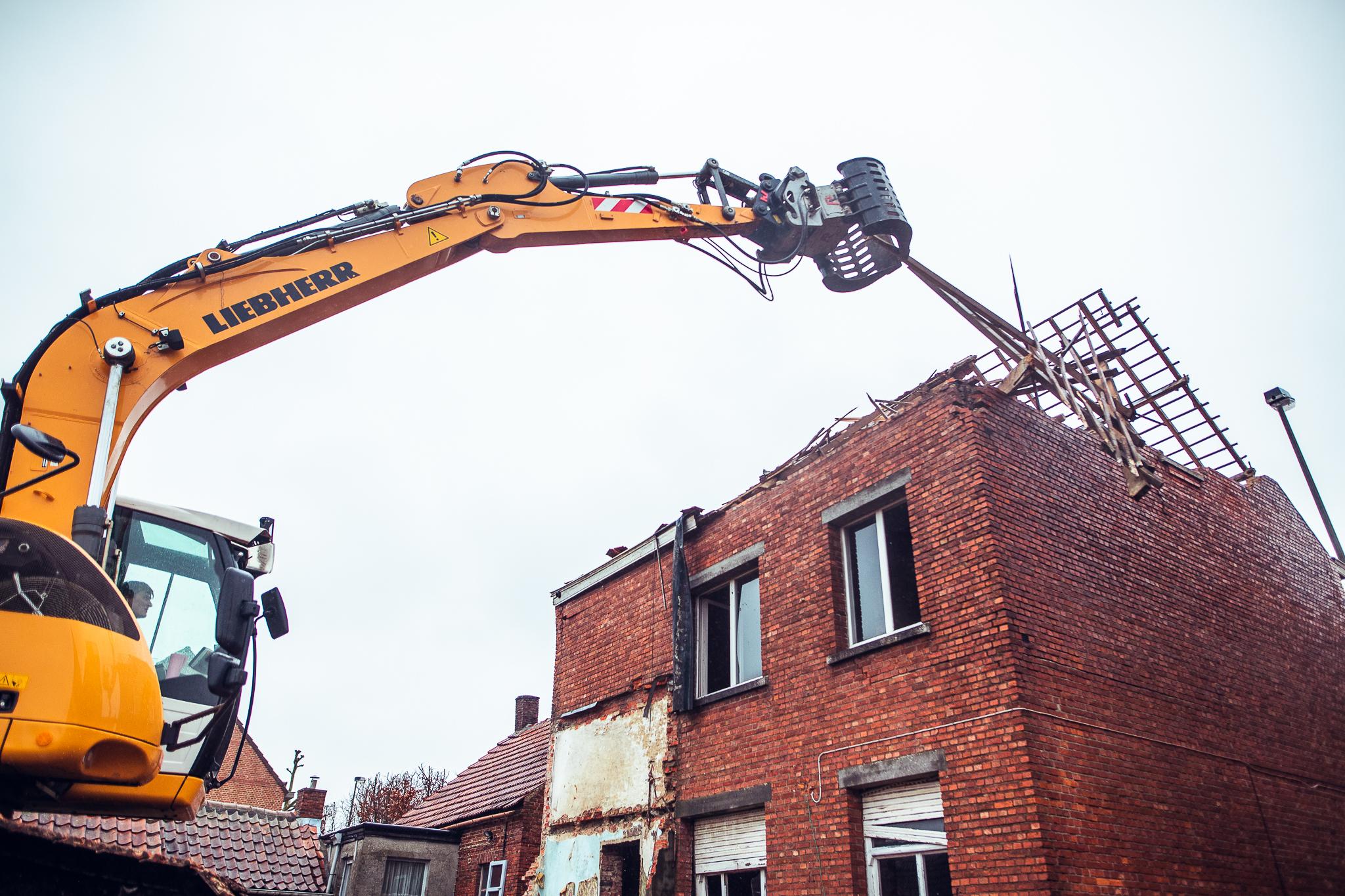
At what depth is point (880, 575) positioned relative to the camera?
33.7ft

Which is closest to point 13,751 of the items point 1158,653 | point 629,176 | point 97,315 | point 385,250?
point 97,315

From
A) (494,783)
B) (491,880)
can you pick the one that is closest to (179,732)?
(491,880)

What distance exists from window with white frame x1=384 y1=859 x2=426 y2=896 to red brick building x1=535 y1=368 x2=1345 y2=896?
15.7 feet

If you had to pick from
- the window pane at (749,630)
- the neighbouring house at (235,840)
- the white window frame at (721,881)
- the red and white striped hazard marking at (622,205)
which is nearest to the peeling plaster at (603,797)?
the white window frame at (721,881)

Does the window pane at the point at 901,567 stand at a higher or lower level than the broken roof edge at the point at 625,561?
lower

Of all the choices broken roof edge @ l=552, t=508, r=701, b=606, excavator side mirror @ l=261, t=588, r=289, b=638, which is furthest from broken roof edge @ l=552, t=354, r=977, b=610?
excavator side mirror @ l=261, t=588, r=289, b=638

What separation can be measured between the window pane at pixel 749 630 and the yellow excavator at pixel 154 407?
4.28 metres

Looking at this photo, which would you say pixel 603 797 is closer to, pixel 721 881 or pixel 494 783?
pixel 721 881

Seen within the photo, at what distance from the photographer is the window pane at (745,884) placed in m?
10.3

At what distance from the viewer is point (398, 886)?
16.9 meters

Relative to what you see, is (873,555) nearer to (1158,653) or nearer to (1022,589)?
(1022,589)

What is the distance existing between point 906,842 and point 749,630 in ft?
12.1

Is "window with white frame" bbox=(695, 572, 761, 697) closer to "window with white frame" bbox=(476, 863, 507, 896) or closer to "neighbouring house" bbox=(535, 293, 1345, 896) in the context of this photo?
"neighbouring house" bbox=(535, 293, 1345, 896)

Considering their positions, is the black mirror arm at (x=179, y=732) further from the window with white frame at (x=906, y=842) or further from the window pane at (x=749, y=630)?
the window pane at (x=749, y=630)
